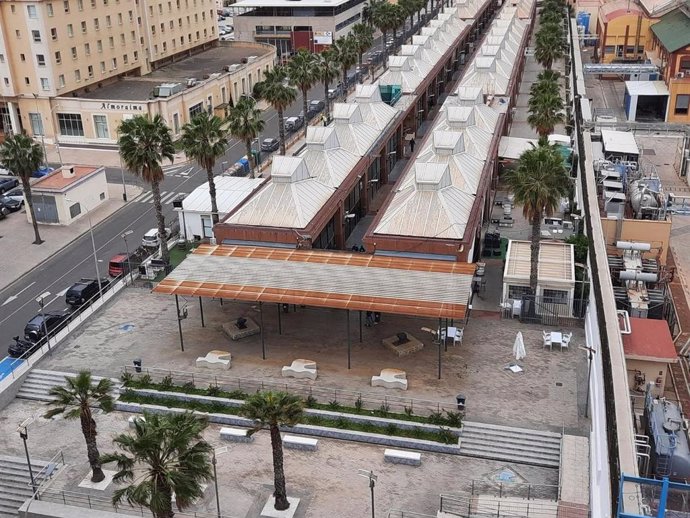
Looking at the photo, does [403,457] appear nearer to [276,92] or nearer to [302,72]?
[276,92]

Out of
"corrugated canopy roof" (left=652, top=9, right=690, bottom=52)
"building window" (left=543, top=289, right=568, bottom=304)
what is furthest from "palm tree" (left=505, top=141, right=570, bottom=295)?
"corrugated canopy roof" (left=652, top=9, right=690, bottom=52)

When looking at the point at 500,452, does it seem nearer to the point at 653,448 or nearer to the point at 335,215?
the point at 653,448

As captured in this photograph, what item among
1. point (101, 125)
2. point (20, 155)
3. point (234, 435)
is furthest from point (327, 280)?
point (101, 125)

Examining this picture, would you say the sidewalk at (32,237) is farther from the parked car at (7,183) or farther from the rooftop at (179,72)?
the rooftop at (179,72)

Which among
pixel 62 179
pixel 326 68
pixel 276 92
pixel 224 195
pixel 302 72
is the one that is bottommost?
pixel 62 179

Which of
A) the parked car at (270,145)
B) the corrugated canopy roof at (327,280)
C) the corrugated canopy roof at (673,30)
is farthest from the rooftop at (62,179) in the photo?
the corrugated canopy roof at (673,30)

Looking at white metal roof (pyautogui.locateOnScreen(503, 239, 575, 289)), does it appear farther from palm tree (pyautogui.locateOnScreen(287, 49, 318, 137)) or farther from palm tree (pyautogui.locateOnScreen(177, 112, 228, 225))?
palm tree (pyautogui.locateOnScreen(287, 49, 318, 137))

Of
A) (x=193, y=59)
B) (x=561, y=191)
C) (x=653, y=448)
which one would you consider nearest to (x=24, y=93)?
(x=193, y=59)
